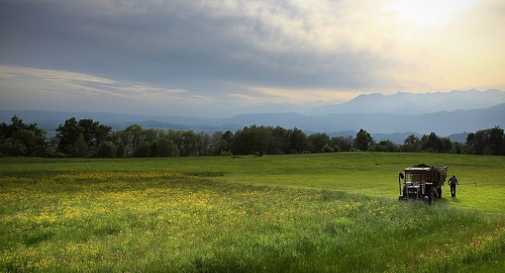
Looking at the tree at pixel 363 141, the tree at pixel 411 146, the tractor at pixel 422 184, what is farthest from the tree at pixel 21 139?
the tree at pixel 411 146

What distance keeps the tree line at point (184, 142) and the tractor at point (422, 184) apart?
8665cm

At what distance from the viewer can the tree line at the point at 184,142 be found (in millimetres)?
112625

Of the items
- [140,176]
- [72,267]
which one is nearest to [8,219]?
[72,267]

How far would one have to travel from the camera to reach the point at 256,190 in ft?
114

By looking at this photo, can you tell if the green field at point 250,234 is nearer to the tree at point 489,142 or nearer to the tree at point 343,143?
the tree at point 489,142

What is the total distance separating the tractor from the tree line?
8665 cm

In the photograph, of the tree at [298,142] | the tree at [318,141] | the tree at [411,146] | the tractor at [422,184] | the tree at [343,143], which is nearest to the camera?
the tractor at [422,184]

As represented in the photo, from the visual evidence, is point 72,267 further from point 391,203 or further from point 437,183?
point 437,183

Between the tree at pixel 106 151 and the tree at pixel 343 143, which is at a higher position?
the tree at pixel 343 143

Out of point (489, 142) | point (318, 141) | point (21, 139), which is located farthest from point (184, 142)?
point (489, 142)

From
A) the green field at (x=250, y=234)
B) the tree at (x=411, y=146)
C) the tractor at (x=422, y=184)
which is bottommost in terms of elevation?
the green field at (x=250, y=234)

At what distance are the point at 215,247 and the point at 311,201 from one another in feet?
45.3

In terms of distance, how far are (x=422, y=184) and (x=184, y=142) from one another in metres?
135

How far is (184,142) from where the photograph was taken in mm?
156000
